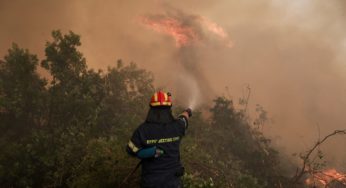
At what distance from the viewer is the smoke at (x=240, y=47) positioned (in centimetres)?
2209

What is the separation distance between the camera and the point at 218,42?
26.1m

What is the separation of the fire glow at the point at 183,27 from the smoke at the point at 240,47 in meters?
0.11

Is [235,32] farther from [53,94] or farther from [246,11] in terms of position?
[53,94]

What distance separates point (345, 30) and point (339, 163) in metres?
11.8

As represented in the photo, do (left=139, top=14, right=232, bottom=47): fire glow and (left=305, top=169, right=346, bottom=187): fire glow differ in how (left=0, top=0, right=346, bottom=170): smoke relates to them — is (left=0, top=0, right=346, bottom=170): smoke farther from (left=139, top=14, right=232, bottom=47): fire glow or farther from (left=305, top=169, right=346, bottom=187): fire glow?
(left=305, top=169, right=346, bottom=187): fire glow

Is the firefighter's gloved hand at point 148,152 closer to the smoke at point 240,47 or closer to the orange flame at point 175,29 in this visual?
the smoke at point 240,47

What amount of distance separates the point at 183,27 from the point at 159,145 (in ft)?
72.1

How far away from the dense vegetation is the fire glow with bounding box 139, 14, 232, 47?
10.1 metres

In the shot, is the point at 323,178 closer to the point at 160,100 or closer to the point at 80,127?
the point at 80,127

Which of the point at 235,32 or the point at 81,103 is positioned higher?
the point at 235,32

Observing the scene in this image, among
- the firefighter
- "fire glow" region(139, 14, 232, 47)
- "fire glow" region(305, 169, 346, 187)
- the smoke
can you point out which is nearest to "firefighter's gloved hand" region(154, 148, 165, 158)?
the firefighter

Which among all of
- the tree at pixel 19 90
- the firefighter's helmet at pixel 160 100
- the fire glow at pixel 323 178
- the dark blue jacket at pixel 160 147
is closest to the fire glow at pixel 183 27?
the fire glow at pixel 323 178

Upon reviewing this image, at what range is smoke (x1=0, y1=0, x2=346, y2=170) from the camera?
2209cm

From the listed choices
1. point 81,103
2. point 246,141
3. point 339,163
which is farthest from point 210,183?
point 339,163
